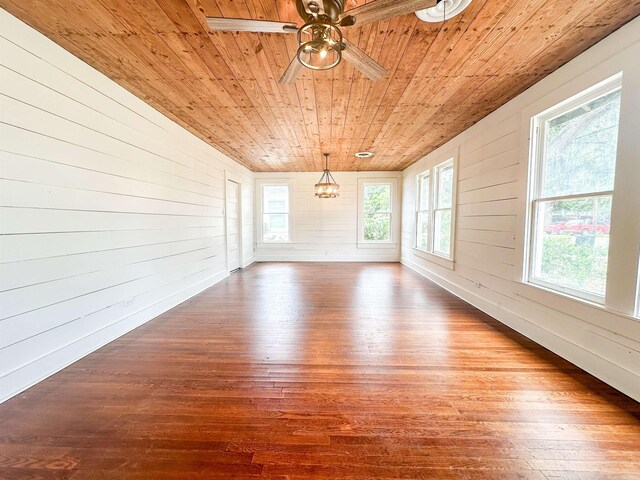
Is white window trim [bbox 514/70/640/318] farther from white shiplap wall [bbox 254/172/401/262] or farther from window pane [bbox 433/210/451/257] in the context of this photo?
white shiplap wall [bbox 254/172/401/262]

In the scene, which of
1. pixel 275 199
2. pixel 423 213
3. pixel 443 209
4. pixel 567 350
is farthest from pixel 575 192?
pixel 275 199

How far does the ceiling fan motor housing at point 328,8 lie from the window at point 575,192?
84.6 inches

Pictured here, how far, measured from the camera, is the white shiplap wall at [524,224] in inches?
70.2

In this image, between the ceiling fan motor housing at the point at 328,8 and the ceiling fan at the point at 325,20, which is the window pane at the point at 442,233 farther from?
the ceiling fan motor housing at the point at 328,8

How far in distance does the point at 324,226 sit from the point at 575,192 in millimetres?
5640

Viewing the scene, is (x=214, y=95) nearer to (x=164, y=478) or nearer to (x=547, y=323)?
(x=164, y=478)

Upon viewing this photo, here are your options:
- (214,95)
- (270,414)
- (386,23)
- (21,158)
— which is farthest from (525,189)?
(21,158)

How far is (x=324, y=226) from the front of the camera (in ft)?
24.6

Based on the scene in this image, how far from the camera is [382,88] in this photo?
2.70 metres

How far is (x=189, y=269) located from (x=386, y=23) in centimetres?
391

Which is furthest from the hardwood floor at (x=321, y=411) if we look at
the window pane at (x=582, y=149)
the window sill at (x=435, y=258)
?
the window sill at (x=435, y=258)

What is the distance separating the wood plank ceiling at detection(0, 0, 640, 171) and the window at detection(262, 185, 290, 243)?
11.9ft

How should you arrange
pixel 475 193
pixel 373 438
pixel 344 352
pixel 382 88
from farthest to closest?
pixel 475 193 → pixel 382 88 → pixel 344 352 → pixel 373 438

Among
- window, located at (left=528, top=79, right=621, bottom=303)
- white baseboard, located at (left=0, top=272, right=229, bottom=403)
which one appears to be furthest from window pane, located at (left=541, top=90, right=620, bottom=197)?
white baseboard, located at (left=0, top=272, right=229, bottom=403)
